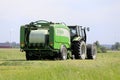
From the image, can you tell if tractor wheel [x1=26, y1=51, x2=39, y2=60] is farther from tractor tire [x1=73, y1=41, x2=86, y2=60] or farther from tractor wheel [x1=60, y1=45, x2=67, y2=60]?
tractor tire [x1=73, y1=41, x2=86, y2=60]

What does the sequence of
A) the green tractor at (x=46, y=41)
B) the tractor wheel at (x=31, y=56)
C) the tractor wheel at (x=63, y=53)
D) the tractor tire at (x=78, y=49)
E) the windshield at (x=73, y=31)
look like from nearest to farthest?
1. the green tractor at (x=46, y=41)
2. the tractor wheel at (x=31, y=56)
3. the tractor wheel at (x=63, y=53)
4. the tractor tire at (x=78, y=49)
5. the windshield at (x=73, y=31)

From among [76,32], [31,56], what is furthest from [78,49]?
[31,56]

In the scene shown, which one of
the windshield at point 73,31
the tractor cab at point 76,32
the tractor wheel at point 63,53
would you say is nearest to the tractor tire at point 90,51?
the tractor cab at point 76,32

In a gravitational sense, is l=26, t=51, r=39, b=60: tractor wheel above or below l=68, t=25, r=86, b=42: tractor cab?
below

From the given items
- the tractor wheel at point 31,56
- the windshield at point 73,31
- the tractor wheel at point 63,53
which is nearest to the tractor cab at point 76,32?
the windshield at point 73,31

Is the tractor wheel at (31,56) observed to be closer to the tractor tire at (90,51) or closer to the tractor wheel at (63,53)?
the tractor wheel at (63,53)

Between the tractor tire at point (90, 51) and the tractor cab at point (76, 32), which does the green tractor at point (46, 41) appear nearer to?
the tractor cab at point (76, 32)

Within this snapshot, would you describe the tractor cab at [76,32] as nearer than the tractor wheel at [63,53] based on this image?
No

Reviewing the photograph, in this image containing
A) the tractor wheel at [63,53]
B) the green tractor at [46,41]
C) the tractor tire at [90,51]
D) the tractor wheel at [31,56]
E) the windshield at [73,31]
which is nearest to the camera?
the green tractor at [46,41]

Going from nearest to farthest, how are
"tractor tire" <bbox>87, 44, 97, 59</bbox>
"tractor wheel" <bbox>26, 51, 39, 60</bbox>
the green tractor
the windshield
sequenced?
the green tractor, "tractor wheel" <bbox>26, 51, 39, 60</bbox>, the windshield, "tractor tire" <bbox>87, 44, 97, 59</bbox>

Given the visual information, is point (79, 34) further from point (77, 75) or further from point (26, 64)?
point (77, 75)

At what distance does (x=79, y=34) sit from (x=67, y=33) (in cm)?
225

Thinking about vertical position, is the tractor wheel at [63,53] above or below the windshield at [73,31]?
below

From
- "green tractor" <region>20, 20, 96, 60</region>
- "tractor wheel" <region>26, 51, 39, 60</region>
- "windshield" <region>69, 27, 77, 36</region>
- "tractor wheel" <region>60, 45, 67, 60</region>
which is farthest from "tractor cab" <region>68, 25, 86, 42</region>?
"tractor wheel" <region>26, 51, 39, 60</region>
